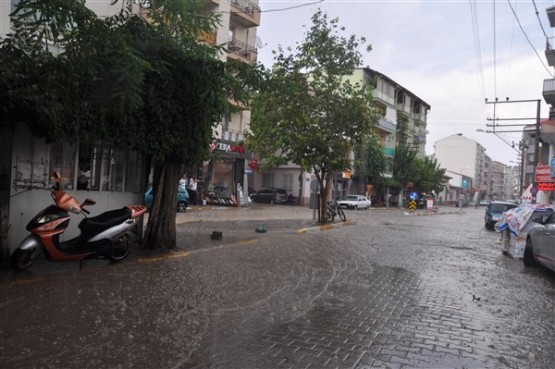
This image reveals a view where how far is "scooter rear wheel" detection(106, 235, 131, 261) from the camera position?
29.4 feet

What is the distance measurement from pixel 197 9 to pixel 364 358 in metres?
5.96

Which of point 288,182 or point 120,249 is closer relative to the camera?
point 120,249

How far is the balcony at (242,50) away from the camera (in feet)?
108

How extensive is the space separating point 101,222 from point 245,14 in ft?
90.9

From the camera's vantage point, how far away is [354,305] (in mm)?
6996

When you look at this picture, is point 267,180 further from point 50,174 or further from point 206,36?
point 50,174

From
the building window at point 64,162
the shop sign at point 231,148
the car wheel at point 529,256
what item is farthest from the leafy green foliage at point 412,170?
the building window at point 64,162

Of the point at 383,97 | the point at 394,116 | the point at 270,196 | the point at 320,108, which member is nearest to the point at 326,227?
the point at 320,108

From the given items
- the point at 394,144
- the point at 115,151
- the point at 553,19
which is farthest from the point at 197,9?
the point at 394,144

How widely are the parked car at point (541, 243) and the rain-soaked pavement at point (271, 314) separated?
17.2 inches

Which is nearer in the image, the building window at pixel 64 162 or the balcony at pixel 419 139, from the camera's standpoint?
the building window at pixel 64 162

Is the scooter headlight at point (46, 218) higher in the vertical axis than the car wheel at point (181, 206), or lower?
higher

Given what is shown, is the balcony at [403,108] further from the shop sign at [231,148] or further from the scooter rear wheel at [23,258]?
the scooter rear wheel at [23,258]

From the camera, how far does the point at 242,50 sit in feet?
112
